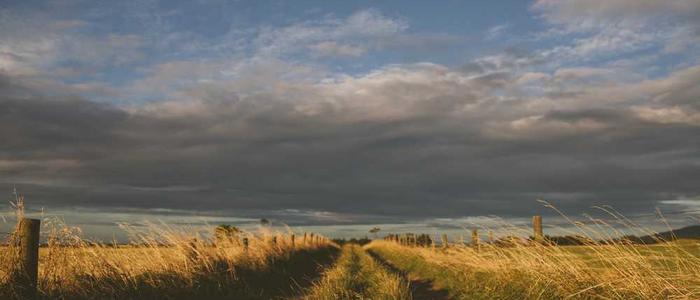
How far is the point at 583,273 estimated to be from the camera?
864cm

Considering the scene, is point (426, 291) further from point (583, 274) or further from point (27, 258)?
point (27, 258)

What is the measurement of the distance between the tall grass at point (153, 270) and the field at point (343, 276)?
2cm

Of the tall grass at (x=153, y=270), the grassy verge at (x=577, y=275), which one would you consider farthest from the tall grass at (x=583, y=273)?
the tall grass at (x=153, y=270)

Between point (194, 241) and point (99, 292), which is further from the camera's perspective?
point (194, 241)

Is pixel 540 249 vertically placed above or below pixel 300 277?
above

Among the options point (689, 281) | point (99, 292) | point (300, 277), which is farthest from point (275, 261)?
point (689, 281)

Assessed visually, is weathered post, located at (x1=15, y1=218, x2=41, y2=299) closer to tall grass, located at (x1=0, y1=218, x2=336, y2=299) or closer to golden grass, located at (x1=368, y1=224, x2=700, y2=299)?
tall grass, located at (x1=0, y1=218, x2=336, y2=299)

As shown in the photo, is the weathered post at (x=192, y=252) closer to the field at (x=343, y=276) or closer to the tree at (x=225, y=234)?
the field at (x=343, y=276)

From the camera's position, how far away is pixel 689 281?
6.96 m

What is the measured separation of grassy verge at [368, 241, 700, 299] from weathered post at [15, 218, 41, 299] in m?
7.01

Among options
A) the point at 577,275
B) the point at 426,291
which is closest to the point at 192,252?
the point at 426,291

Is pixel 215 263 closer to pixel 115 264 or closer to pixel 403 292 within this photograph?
pixel 115 264

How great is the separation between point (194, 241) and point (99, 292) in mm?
4674

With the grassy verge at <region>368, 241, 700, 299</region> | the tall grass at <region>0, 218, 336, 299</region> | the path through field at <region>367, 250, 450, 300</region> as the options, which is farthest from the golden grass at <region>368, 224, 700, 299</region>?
the tall grass at <region>0, 218, 336, 299</region>
